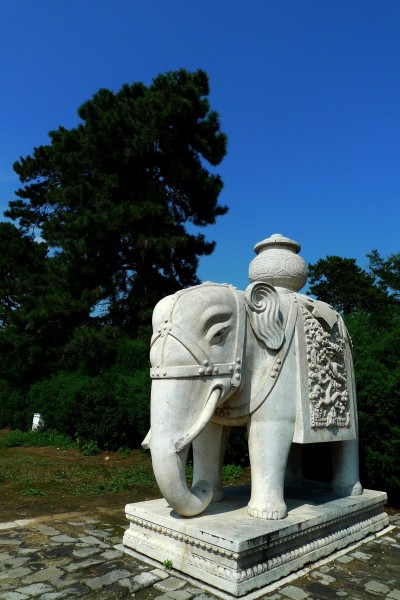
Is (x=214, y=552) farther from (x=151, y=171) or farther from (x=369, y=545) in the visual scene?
(x=151, y=171)

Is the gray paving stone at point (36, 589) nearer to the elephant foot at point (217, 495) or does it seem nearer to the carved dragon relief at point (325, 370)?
the elephant foot at point (217, 495)

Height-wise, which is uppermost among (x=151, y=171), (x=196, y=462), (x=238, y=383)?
(x=151, y=171)

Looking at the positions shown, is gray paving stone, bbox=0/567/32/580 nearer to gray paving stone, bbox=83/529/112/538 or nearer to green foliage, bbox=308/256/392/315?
gray paving stone, bbox=83/529/112/538

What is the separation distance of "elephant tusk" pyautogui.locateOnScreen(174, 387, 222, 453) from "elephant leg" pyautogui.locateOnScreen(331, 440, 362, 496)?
5.74ft

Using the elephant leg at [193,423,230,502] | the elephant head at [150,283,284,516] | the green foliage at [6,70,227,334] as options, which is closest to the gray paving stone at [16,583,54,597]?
the elephant head at [150,283,284,516]

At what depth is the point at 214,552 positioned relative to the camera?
309cm

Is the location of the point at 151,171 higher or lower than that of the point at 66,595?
higher

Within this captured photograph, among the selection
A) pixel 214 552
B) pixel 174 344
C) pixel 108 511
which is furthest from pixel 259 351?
pixel 108 511

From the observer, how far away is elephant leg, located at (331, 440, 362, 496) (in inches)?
173

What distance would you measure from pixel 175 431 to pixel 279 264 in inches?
76.9

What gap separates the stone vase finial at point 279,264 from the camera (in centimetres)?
441

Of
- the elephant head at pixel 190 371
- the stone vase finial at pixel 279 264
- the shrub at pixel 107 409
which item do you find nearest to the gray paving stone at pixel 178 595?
the elephant head at pixel 190 371

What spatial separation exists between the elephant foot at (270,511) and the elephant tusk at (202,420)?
0.82 metres

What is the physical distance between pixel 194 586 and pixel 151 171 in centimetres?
1315
